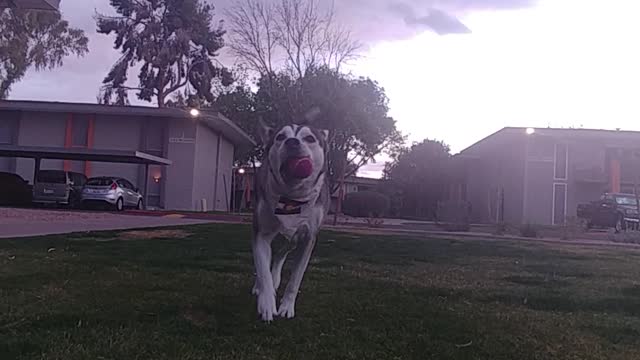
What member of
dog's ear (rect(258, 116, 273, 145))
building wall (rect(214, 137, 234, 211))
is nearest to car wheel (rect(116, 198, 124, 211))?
building wall (rect(214, 137, 234, 211))

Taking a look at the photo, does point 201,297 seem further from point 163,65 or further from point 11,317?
point 163,65

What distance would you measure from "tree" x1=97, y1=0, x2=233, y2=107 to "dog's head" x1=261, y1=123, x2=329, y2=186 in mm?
39096

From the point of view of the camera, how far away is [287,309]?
4812 mm

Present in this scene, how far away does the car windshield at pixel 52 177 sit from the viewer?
1021 inches

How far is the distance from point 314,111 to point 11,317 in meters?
2.60

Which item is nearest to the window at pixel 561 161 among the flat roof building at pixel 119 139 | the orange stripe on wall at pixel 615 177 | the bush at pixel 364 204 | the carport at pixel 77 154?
the orange stripe on wall at pixel 615 177

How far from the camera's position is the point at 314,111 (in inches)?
209

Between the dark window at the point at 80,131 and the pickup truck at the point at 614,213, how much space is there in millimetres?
22143

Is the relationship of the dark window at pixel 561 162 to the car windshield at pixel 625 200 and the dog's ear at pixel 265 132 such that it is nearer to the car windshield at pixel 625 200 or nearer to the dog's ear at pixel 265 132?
the car windshield at pixel 625 200

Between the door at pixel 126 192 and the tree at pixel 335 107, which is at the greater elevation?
the tree at pixel 335 107

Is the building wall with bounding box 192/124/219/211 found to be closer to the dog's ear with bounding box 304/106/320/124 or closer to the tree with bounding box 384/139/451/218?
the tree with bounding box 384/139/451/218

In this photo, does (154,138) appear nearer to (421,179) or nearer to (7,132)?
(7,132)

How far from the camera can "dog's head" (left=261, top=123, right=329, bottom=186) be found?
178 inches

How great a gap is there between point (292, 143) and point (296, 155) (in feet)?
0.28
